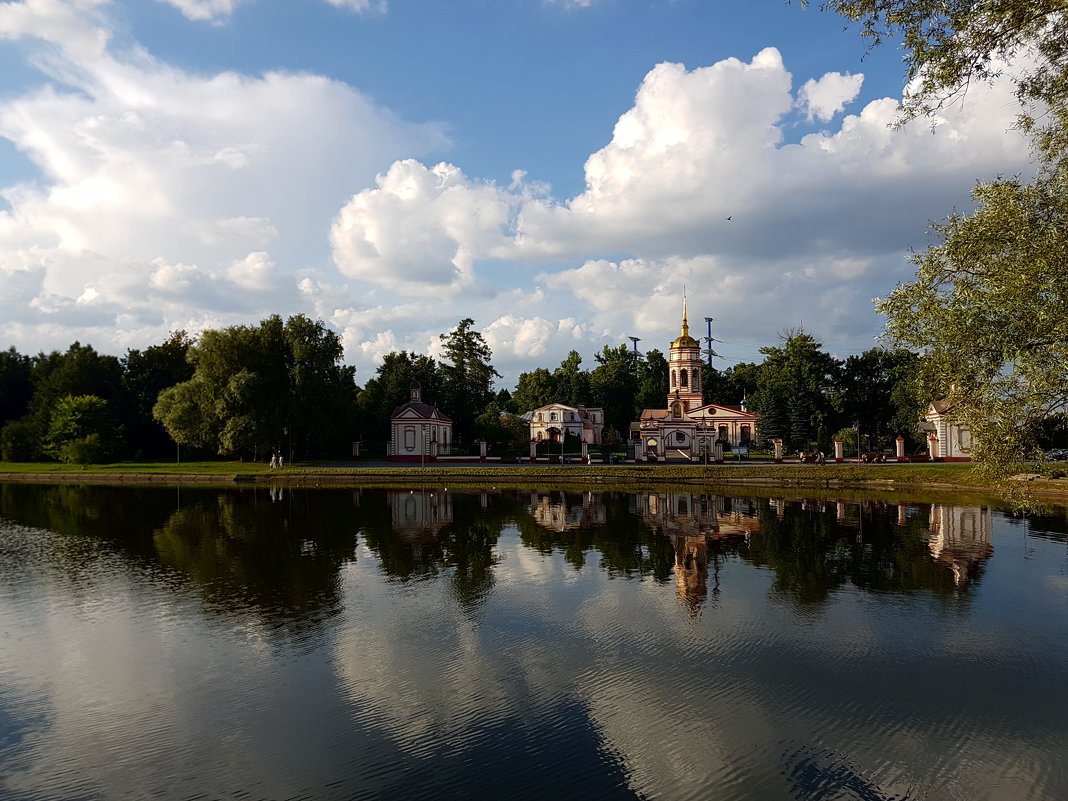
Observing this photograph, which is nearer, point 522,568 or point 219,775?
point 219,775

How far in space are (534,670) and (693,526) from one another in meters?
18.6

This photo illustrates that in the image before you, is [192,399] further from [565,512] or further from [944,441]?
[944,441]

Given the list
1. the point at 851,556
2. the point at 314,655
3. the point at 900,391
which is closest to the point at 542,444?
the point at 900,391

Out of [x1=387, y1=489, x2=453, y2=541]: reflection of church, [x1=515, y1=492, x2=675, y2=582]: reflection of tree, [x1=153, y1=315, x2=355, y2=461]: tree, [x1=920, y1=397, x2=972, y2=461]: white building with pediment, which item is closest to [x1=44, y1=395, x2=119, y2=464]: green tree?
[x1=153, y1=315, x2=355, y2=461]: tree

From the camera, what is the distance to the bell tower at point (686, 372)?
86.6 m

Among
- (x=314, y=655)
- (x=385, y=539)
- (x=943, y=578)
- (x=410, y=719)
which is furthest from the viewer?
(x=385, y=539)

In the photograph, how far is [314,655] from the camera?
42.2ft

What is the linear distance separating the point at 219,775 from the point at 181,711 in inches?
90.2

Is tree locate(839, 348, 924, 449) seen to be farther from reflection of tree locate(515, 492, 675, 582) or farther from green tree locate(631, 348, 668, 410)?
reflection of tree locate(515, 492, 675, 582)

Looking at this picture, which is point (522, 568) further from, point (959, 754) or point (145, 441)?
point (145, 441)

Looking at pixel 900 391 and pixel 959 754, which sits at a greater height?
pixel 900 391

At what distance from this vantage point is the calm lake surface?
873cm

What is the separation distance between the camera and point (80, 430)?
6231cm

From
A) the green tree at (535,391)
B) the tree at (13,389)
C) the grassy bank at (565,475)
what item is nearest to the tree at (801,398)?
the grassy bank at (565,475)
